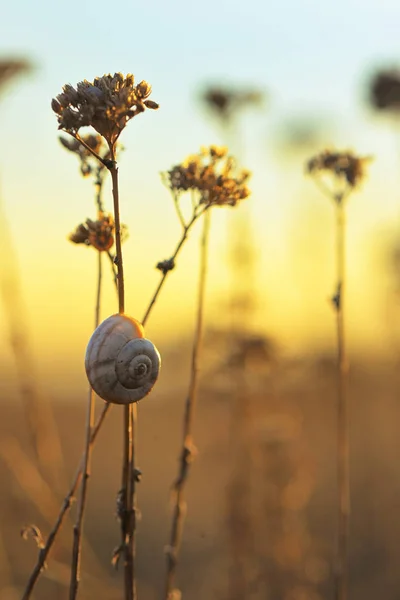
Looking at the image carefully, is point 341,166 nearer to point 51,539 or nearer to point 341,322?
point 341,322

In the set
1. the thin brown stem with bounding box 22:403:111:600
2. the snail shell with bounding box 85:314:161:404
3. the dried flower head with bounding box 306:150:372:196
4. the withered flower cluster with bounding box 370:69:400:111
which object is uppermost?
the withered flower cluster with bounding box 370:69:400:111

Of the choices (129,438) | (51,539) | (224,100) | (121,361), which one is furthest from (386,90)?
(51,539)

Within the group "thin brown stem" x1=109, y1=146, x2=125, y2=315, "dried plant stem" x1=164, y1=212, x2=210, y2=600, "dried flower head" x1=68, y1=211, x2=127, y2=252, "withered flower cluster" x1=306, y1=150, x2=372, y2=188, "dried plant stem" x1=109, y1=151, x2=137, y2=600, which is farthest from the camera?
"withered flower cluster" x1=306, y1=150, x2=372, y2=188

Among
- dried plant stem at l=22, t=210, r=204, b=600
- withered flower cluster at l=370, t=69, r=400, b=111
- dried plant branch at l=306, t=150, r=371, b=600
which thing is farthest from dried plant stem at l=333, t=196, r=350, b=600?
withered flower cluster at l=370, t=69, r=400, b=111

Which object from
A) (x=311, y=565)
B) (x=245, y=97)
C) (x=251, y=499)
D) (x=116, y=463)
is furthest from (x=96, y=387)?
(x=116, y=463)

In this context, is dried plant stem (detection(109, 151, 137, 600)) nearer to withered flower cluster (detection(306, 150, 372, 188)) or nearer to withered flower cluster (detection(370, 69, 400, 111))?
withered flower cluster (detection(306, 150, 372, 188))

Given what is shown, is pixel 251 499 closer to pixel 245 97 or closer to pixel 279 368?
pixel 279 368
